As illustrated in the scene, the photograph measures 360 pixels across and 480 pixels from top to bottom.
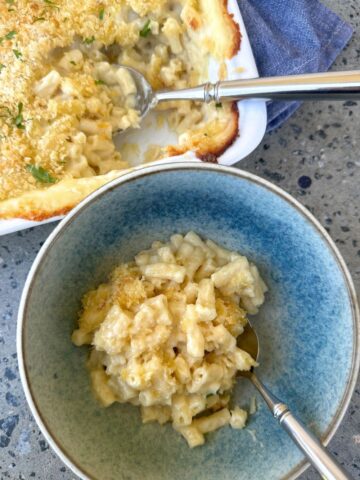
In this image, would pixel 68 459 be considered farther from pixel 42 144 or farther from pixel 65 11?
pixel 65 11

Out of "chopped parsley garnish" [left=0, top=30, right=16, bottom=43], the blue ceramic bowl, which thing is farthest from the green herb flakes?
the blue ceramic bowl

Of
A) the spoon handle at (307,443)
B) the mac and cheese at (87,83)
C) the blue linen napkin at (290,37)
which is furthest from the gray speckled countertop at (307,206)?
the spoon handle at (307,443)

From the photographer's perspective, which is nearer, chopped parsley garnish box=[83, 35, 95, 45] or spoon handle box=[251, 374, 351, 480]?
spoon handle box=[251, 374, 351, 480]

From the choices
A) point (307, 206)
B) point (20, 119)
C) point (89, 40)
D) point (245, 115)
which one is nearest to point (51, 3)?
point (89, 40)

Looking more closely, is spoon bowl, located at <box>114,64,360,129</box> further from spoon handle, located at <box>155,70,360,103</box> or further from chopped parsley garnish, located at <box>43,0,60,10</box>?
chopped parsley garnish, located at <box>43,0,60,10</box>

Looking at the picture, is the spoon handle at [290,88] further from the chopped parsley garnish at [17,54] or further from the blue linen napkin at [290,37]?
the chopped parsley garnish at [17,54]

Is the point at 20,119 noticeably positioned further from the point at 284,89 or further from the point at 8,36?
the point at 284,89

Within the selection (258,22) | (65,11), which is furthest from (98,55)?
(258,22)
